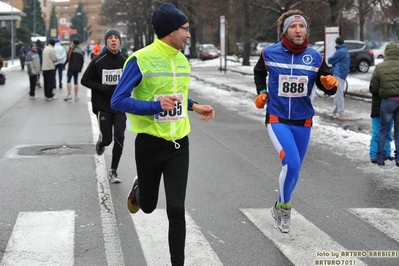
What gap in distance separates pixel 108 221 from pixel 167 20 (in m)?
2.54

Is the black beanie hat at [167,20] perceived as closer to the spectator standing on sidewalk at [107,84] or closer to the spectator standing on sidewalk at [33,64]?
the spectator standing on sidewalk at [107,84]

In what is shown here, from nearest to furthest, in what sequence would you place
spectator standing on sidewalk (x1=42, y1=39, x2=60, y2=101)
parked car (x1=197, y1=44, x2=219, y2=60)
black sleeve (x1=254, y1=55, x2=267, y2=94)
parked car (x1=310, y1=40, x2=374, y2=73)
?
1. black sleeve (x1=254, y1=55, x2=267, y2=94)
2. spectator standing on sidewalk (x1=42, y1=39, x2=60, y2=101)
3. parked car (x1=310, y1=40, x2=374, y2=73)
4. parked car (x1=197, y1=44, x2=219, y2=60)

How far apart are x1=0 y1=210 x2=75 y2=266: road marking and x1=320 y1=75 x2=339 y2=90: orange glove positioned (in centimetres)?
270

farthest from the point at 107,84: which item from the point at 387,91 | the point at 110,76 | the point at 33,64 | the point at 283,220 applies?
the point at 33,64

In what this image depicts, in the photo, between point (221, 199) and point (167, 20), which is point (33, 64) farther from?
point (167, 20)

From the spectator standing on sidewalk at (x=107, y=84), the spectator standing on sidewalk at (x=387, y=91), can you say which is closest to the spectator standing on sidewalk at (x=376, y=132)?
the spectator standing on sidewalk at (x=387, y=91)

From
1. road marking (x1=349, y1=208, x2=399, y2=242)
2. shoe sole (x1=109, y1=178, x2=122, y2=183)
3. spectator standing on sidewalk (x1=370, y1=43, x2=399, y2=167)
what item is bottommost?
road marking (x1=349, y1=208, x2=399, y2=242)

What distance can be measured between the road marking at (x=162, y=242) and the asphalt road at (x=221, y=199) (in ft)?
0.10

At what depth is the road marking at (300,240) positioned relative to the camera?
548 cm

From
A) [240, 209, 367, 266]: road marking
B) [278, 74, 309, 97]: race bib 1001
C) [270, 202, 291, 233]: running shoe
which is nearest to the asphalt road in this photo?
[240, 209, 367, 266]: road marking

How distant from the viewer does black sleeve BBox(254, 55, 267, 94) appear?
21.3 feet

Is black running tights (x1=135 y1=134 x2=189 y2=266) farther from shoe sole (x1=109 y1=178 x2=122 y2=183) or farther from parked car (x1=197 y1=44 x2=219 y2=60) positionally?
parked car (x1=197 y1=44 x2=219 y2=60)

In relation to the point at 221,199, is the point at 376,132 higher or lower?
higher

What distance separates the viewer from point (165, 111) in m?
4.92
